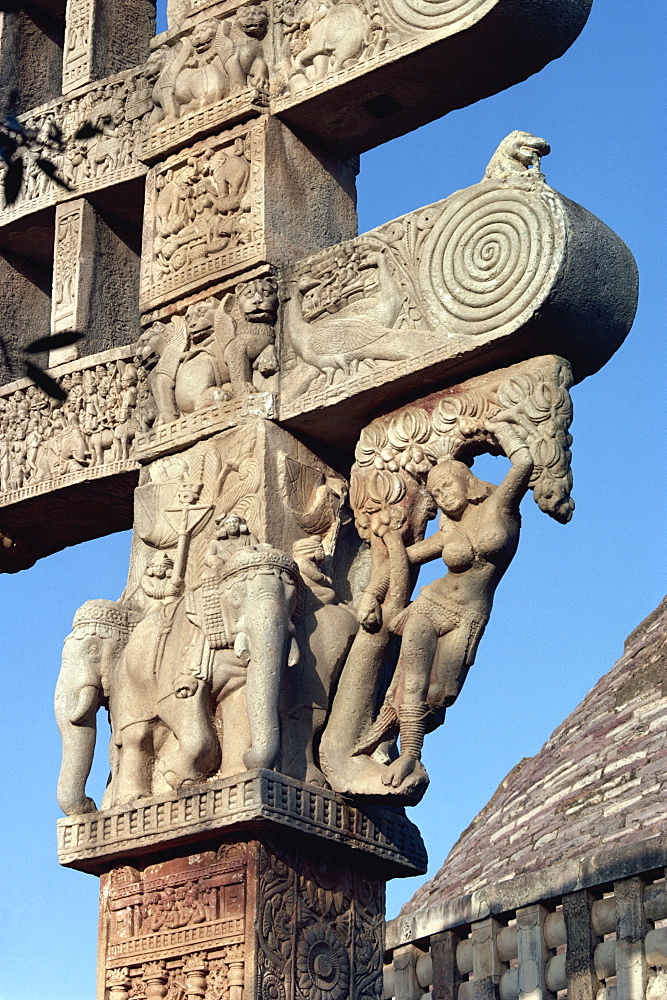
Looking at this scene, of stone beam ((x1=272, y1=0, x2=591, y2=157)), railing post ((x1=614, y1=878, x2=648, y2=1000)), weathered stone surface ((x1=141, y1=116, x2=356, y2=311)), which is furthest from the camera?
railing post ((x1=614, y1=878, x2=648, y2=1000))

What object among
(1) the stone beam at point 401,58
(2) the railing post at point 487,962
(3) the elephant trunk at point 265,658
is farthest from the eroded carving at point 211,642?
(2) the railing post at point 487,962

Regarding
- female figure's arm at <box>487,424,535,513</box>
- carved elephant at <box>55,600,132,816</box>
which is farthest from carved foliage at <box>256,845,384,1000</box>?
female figure's arm at <box>487,424,535,513</box>

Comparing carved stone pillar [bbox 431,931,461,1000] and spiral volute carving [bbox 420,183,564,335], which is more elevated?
spiral volute carving [bbox 420,183,564,335]

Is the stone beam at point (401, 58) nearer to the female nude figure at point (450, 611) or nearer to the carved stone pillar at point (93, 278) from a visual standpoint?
the carved stone pillar at point (93, 278)

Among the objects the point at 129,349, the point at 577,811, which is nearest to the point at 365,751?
the point at 129,349

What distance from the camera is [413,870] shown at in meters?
7.80

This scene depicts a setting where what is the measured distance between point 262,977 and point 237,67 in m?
3.87

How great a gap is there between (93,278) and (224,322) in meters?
1.24

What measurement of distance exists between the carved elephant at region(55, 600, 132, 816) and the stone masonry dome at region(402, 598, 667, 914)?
4.65 metres

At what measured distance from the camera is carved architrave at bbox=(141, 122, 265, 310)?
842 centimetres

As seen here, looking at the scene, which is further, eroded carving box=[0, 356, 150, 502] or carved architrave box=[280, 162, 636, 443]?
eroded carving box=[0, 356, 150, 502]

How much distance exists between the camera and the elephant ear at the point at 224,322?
8281mm

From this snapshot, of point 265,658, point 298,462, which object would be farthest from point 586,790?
point 265,658

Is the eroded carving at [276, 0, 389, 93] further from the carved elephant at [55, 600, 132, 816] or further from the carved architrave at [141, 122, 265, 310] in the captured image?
the carved elephant at [55, 600, 132, 816]
